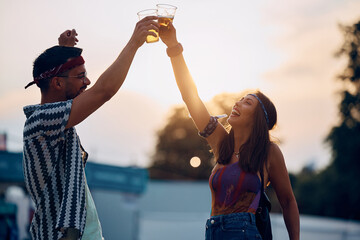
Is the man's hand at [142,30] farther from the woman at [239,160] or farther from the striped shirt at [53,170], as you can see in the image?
the woman at [239,160]

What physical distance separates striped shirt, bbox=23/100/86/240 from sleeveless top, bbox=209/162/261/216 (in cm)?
117

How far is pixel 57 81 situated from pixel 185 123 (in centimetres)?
5195

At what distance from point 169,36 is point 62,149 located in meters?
1.36

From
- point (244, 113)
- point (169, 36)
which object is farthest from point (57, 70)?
point (244, 113)

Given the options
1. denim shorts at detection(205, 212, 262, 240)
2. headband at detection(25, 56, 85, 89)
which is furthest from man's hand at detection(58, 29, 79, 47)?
denim shorts at detection(205, 212, 262, 240)

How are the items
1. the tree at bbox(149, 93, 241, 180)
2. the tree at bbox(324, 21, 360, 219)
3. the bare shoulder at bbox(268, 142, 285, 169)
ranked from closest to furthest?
the bare shoulder at bbox(268, 142, 285, 169)
the tree at bbox(324, 21, 360, 219)
the tree at bbox(149, 93, 241, 180)

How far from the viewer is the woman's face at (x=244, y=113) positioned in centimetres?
374

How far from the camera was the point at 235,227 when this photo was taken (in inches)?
131

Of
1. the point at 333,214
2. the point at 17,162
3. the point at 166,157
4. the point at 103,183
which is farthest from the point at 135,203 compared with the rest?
the point at 166,157

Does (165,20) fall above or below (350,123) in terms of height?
below

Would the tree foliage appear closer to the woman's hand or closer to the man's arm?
the woman's hand

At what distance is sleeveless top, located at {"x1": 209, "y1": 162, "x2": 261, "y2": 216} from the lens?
3396 millimetres

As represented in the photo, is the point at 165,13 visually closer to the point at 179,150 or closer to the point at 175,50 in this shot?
the point at 175,50

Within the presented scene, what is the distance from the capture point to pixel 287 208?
11.9 feet
